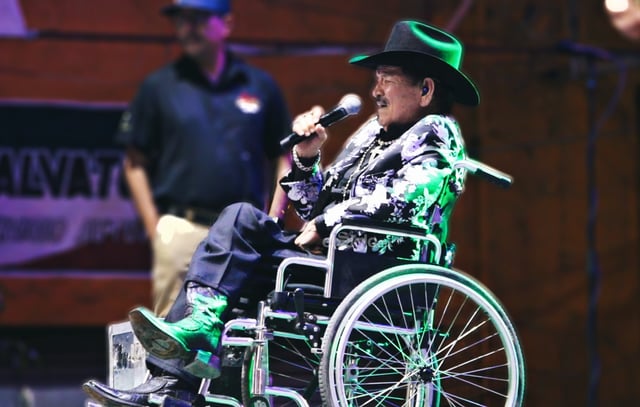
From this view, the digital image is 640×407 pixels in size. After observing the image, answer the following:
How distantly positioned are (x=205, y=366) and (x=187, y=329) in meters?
0.12

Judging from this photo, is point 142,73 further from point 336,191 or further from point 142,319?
point 142,319

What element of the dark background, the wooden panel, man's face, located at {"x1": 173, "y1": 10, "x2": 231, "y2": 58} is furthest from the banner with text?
man's face, located at {"x1": 173, "y1": 10, "x2": 231, "y2": 58}

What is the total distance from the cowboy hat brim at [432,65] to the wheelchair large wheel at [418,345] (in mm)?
655

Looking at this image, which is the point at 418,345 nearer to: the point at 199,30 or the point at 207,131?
the point at 207,131

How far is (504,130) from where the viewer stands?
22.1ft

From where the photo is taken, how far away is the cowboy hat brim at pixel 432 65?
12.3 ft

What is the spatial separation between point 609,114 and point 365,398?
11.9 ft

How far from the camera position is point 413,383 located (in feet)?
11.4

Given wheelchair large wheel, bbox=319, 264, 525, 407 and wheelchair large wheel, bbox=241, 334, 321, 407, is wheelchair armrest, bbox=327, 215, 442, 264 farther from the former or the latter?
wheelchair large wheel, bbox=241, 334, 321, 407

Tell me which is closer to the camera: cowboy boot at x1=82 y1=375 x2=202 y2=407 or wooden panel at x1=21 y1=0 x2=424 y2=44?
cowboy boot at x1=82 y1=375 x2=202 y2=407

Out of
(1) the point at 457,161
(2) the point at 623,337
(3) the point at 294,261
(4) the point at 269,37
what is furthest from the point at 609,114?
(3) the point at 294,261

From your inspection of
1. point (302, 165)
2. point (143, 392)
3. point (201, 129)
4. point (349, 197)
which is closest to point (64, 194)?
point (201, 129)

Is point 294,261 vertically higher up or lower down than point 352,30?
lower down

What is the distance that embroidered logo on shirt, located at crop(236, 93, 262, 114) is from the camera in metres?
5.46
